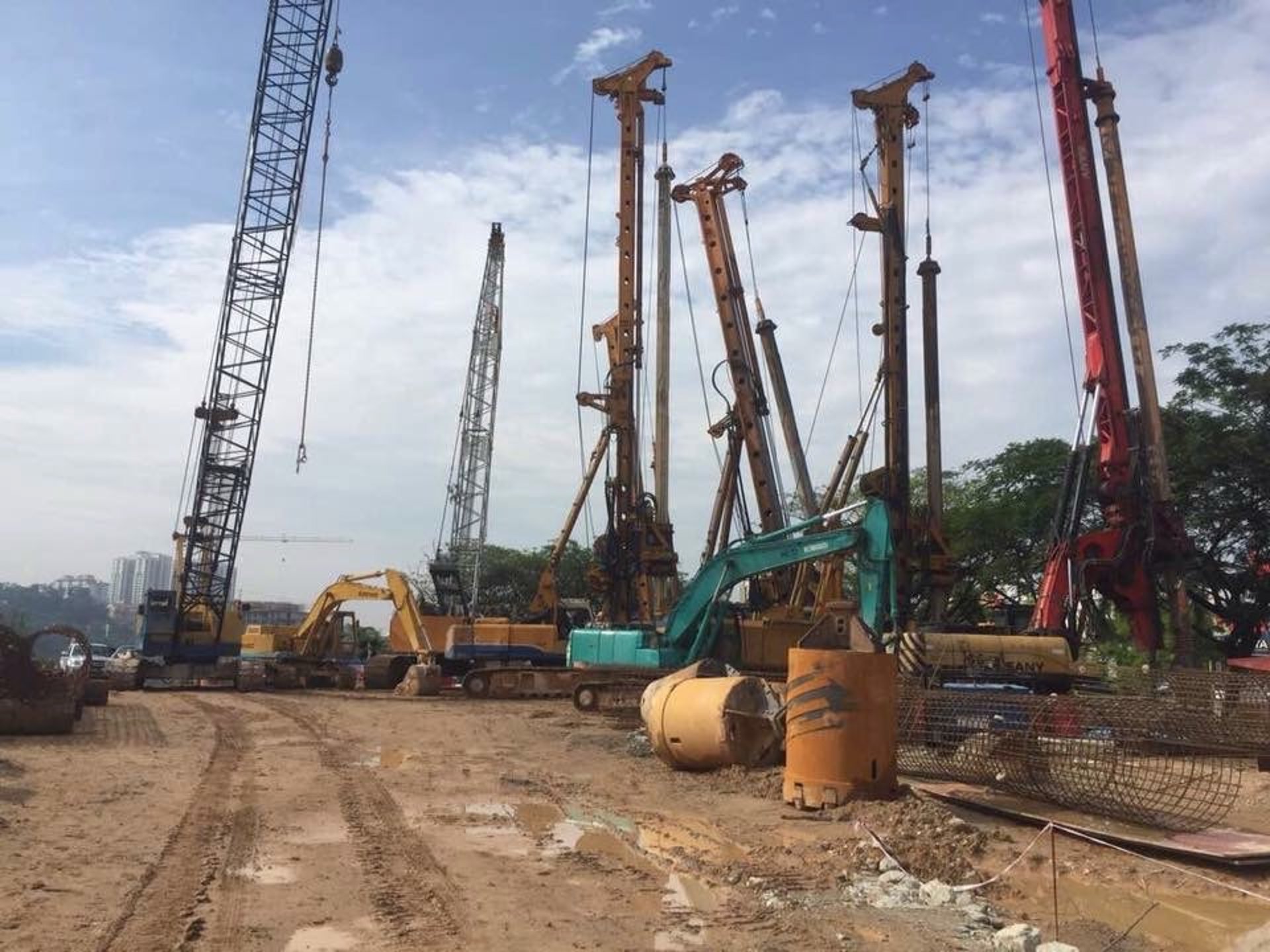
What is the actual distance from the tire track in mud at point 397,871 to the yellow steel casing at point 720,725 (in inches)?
140

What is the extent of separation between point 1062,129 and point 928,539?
9.55 meters

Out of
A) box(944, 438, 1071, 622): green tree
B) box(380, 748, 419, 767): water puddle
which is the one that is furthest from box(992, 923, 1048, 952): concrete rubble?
box(944, 438, 1071, 622): green tree

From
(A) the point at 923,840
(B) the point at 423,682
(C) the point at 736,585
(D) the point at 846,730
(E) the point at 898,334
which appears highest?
(E) the point at 898,334

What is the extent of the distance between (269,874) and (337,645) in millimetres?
28699

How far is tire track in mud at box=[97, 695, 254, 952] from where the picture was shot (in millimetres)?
6152

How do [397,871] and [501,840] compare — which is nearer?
[397,871]

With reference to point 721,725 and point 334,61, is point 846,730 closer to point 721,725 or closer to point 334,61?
point 721,725

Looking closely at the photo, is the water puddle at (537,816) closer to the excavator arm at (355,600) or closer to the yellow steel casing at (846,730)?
the yellow steel casing at (846,730)

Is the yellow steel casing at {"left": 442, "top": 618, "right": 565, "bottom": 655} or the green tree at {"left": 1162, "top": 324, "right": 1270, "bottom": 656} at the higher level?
the green tree at {"left": 1162, "top": 324, "right": 1270, "bottom": 656}

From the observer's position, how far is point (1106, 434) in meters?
22.1

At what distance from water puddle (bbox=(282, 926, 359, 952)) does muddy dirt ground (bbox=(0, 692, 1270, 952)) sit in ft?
0.07

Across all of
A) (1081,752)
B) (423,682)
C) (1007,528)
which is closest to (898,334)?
(1007,528)

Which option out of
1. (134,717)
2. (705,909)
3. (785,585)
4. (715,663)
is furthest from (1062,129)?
(134,717)

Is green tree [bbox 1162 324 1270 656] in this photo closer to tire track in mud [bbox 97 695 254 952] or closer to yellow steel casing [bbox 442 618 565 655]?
yellow steel casing [bbox 442 618 565 655]
